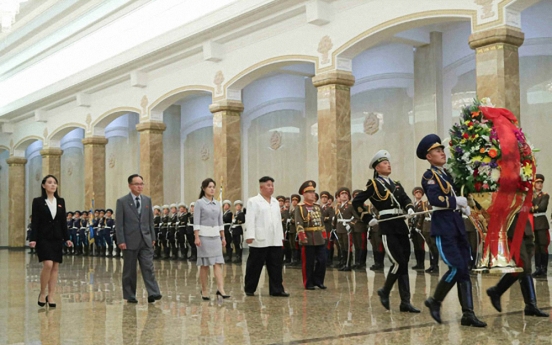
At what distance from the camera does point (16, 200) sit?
102 feet

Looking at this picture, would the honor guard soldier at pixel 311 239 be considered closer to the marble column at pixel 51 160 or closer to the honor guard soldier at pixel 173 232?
the honor guard soldier at pixel 173 232

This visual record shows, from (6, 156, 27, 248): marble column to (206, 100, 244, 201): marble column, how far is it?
16.0 metres

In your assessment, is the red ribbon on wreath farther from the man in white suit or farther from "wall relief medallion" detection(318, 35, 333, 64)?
"wall relief medallion" detection(318, 35, 333, 64)

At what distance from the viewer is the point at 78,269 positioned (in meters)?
15.7

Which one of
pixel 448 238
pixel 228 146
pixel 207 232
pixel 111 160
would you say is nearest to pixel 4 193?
pixel 111 160

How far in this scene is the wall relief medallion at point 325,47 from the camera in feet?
49.7

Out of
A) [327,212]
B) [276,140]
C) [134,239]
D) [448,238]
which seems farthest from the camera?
[276,140]

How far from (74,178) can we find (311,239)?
23568 mm

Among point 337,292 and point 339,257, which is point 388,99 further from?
point 337,292

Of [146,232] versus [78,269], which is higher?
[146,232]

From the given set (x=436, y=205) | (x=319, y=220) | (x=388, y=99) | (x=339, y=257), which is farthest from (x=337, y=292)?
(x=388, y=99)

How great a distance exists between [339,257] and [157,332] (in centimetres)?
817

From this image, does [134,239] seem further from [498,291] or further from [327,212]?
[327,212]

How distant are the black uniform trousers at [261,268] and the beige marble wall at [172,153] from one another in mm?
17718
